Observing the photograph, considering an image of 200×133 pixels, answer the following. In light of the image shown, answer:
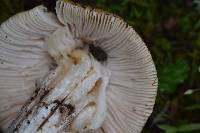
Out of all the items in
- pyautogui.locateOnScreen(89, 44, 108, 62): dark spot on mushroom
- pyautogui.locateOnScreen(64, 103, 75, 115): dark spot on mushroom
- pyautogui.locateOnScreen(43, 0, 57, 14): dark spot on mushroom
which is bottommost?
pyautogui.locateOnScreen(64, 103, 75, 115): dark spot on mushroom

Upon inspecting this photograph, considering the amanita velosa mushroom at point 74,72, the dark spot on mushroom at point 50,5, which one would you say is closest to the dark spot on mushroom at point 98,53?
Result: the amanita velosa mushroom at point 74,72

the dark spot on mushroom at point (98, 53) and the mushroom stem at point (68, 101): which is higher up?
the dark spot on mushroom at point (98, 53)

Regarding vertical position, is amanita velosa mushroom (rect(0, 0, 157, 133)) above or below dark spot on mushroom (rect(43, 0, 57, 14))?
below

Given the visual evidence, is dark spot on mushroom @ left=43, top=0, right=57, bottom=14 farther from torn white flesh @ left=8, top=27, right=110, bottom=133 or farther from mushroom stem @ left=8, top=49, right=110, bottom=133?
mushroom stem @ left=8, top=49, right=110, bottom=133

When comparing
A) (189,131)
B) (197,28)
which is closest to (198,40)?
(197,28)

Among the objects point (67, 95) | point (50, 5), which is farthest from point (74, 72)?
point (50, 5)

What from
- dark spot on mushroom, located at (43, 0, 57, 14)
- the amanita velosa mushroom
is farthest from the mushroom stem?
dark spot on mushroom, located at (43, 0, 57, 14)

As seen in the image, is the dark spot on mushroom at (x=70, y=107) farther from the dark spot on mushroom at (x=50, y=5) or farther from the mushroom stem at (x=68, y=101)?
the dark spot on mushroom at (x=50, y=5)

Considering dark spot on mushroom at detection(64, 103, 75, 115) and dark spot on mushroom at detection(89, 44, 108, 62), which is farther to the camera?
dark spot on mushroom at detection(89, 44, 108, 62)

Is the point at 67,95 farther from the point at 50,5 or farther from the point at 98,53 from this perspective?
the point at 50,5
